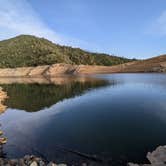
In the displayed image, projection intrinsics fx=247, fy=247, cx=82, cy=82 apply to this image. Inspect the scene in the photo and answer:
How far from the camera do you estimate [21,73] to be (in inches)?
6265

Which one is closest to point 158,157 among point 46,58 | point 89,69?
point 89,69

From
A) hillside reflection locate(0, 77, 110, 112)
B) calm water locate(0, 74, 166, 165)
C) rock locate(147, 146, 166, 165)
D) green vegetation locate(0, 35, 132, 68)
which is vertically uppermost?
green vegetation locate(0, 35, 132, 68)

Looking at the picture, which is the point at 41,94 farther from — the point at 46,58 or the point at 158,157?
the point at 46,58

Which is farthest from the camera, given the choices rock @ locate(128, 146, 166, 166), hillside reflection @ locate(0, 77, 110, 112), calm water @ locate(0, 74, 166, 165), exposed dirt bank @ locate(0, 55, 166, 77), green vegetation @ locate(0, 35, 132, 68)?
green vegetation @ locate(0, 35, 132, 68)

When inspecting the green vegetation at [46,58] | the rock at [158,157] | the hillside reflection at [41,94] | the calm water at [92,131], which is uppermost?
the green vegetation at [46,58]

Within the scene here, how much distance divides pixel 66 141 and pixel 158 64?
92.8 m

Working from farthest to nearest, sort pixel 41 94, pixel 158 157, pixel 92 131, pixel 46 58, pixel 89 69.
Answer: pixel 46 58 → pixel 89 69 → pixel 41 94 → pixel 92 131 → pixel 158 157

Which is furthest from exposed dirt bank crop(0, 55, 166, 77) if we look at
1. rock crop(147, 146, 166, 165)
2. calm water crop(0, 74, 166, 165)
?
rock crop(147, 146, 166, 165)

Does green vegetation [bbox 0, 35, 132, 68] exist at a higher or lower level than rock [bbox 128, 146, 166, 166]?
higher

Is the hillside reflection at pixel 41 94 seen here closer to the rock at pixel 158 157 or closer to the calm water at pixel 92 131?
the calm water at pixel 92 131

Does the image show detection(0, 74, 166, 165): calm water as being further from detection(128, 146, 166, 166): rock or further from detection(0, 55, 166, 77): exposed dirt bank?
detection(0, 55, 166, 77): exposed dirt bank

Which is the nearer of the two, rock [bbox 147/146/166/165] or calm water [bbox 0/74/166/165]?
rock [bbox 147/146/166/165]

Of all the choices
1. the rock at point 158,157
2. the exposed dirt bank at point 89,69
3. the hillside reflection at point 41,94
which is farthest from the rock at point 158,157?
the exposed dirt bank at point 89,69

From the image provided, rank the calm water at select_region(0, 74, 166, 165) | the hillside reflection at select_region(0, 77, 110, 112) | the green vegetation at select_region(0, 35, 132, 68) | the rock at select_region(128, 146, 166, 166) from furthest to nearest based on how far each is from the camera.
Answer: the green vegetation at select_region(0, 35, 132, 68) < the hillside reflection at select_region(0, 77, 110, 112) < the calm water at select_region(0, 74, 166, 165) < the rock at select_region(128, 146, 166, 166)
